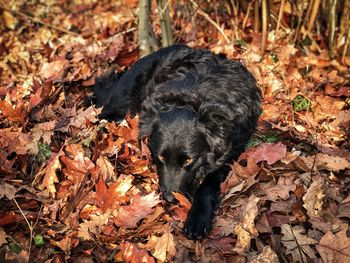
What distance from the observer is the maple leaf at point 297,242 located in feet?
9.16

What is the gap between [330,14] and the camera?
5.48 meters

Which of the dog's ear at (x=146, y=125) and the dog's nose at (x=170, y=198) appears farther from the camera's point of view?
the dog's ear at (x=146, y=125)

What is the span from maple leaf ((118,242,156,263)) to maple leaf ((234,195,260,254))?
1.94 feet

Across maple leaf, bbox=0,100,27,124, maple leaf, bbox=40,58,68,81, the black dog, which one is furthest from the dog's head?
maple leaf, bbox=40,58,68,81

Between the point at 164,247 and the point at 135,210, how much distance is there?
35 centimetres

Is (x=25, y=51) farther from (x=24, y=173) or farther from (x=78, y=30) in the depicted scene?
(x=24, y=173)

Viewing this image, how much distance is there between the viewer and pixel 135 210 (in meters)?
3.13

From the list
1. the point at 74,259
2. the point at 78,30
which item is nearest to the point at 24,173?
the point at 74,259

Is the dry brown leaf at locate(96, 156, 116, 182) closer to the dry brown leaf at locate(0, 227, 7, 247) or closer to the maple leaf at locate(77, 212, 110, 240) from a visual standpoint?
the maple leaf at locate(77, 212, 110, 240)

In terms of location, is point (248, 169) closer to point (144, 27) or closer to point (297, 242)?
point (297, 242)

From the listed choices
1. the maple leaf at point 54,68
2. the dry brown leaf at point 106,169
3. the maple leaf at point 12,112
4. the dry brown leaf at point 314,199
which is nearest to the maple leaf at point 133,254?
the dry brown leaf at point 106,169

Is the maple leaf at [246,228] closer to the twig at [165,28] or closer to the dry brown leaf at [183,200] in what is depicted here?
the dry brown leaf at [183,200]

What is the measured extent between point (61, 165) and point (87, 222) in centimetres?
62

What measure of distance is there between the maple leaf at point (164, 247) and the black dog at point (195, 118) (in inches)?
6.0
